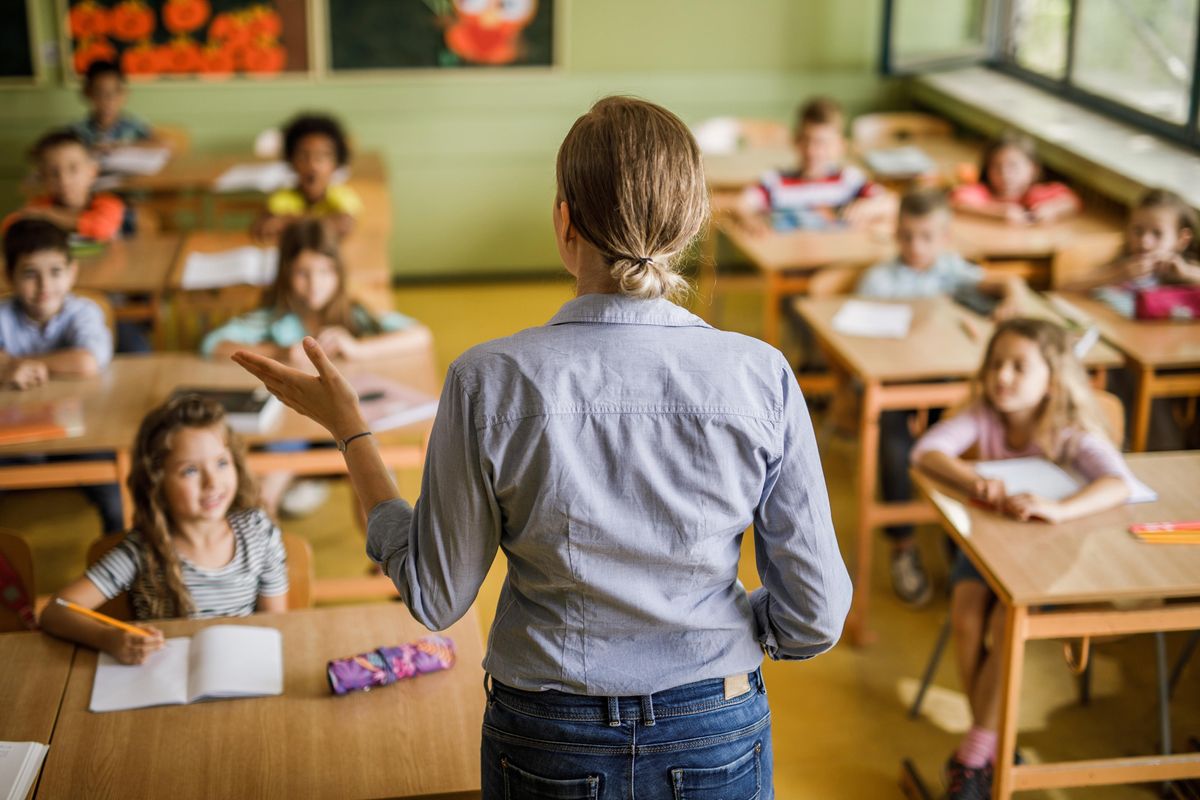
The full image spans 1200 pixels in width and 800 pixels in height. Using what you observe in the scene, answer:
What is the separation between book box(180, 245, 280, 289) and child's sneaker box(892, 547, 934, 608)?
2.01 m

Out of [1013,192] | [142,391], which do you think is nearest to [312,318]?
[142,391]

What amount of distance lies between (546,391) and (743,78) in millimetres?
5263

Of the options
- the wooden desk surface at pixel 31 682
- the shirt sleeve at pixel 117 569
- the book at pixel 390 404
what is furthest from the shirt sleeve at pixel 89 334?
the wooden desk surface at pixel 31 682

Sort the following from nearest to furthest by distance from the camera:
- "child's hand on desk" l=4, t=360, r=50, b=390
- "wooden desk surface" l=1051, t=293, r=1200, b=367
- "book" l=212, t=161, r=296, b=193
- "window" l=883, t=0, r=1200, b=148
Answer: "child's hand on desk" l=4, t=360, r=50, b=390 → "wooden desk surface" l=1051, t=293, r=1200, b=367 → "window" l=883, t=0, r=1200, b=148 → "book" l=212, t=161, r=296, b=193

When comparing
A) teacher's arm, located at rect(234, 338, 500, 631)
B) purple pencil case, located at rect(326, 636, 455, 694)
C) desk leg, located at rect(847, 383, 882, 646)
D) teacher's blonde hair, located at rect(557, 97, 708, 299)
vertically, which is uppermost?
teacher's blonde hair, located at rect(557, 97, 708, 299)

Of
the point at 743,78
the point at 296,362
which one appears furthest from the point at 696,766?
the point at 743,78

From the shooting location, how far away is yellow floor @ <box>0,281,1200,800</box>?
2.85 meters

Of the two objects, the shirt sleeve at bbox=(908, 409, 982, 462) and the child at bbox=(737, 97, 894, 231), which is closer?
the shirt sleeve at bbox=(908, 409, 982, 462)

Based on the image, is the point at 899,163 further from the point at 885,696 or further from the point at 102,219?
the point at 102,219

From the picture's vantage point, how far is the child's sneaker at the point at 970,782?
101 inches

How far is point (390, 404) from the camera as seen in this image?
9.88 ft

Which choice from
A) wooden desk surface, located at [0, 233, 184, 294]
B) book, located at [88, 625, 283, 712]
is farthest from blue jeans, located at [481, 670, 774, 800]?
wooden desk surface, located at [0, 233, 184, 294]

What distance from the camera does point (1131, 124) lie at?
4.90 m

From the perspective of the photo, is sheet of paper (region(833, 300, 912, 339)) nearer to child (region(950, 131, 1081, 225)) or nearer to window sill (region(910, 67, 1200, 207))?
window sill (region(910, 67, 1200, 207))
